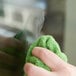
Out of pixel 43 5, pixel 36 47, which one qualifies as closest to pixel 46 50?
pixel 36 47

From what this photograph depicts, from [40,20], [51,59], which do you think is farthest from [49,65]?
[40,20]

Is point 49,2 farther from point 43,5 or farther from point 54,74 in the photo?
point 54,74
